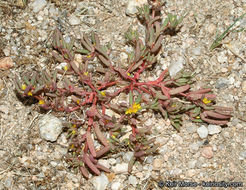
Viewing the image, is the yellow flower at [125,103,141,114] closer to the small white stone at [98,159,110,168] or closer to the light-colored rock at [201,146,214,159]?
the small white stone at [98,159,110,168]

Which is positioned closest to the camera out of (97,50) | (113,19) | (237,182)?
(237,182)

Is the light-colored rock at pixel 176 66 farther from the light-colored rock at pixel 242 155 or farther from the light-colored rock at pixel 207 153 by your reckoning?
the light-colored rock at pixel 242 155

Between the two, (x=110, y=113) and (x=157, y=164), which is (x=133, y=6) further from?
(x=157, y=164)

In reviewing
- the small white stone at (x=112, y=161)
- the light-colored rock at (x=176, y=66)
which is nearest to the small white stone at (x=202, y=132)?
the light-colored rock at (x=176, y=66)

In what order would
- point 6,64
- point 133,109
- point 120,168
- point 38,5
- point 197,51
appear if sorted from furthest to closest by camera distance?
point 38,5, point 197,51, point 6,64, point 120,168, point 133,109

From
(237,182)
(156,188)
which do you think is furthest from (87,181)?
(237,182)

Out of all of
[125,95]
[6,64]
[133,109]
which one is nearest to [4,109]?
[6,64]

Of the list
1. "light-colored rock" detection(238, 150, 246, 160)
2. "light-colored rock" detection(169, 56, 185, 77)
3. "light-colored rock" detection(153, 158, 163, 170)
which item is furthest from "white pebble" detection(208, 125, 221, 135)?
"light-colored rock" detection(169, 56, 185, 77)

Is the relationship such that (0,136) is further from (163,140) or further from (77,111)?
(163,140)
